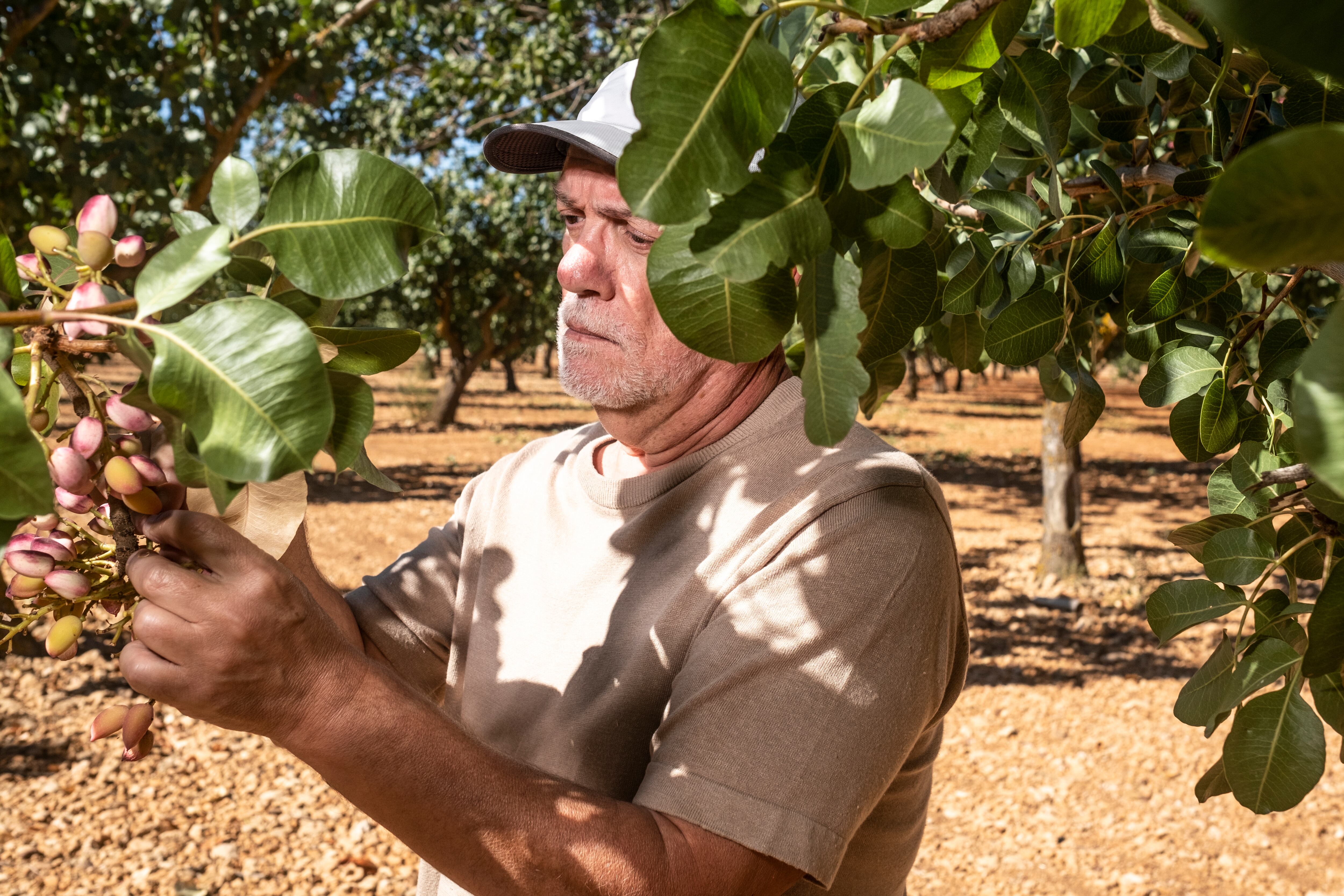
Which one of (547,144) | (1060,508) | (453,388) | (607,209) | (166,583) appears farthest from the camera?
(453,388)

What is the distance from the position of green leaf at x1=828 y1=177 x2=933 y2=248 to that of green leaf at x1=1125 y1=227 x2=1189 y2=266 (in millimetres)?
689

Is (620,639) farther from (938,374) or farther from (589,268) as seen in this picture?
(938,374)

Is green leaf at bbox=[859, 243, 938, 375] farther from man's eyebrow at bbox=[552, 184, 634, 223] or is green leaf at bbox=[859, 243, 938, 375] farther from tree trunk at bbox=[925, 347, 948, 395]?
tree trunk at bbox=[925, 347, 948, 395]

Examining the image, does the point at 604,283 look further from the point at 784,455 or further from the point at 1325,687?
the point at 1325,687

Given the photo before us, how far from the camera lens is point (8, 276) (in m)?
0.66

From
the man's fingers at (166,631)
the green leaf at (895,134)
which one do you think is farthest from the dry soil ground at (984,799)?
the green leaf at (895,134)

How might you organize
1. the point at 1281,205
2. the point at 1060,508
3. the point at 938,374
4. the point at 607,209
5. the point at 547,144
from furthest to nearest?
the point at 938,374 < the point at 1060,508 < the point at 547,144 < the point at 607,209 < the point at 1281,205

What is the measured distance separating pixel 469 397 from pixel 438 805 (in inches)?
1235

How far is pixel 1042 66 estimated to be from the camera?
962mm

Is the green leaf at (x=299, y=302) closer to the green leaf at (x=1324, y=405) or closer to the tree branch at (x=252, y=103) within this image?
the green leaf at (x=1324, y=405)

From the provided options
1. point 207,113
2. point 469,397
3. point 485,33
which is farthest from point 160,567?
point 469,397

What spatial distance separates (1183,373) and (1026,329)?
0.68 feet

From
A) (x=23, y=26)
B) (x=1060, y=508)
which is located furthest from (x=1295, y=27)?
(x=1060, y=508)

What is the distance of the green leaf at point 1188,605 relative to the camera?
1230 millimetres
